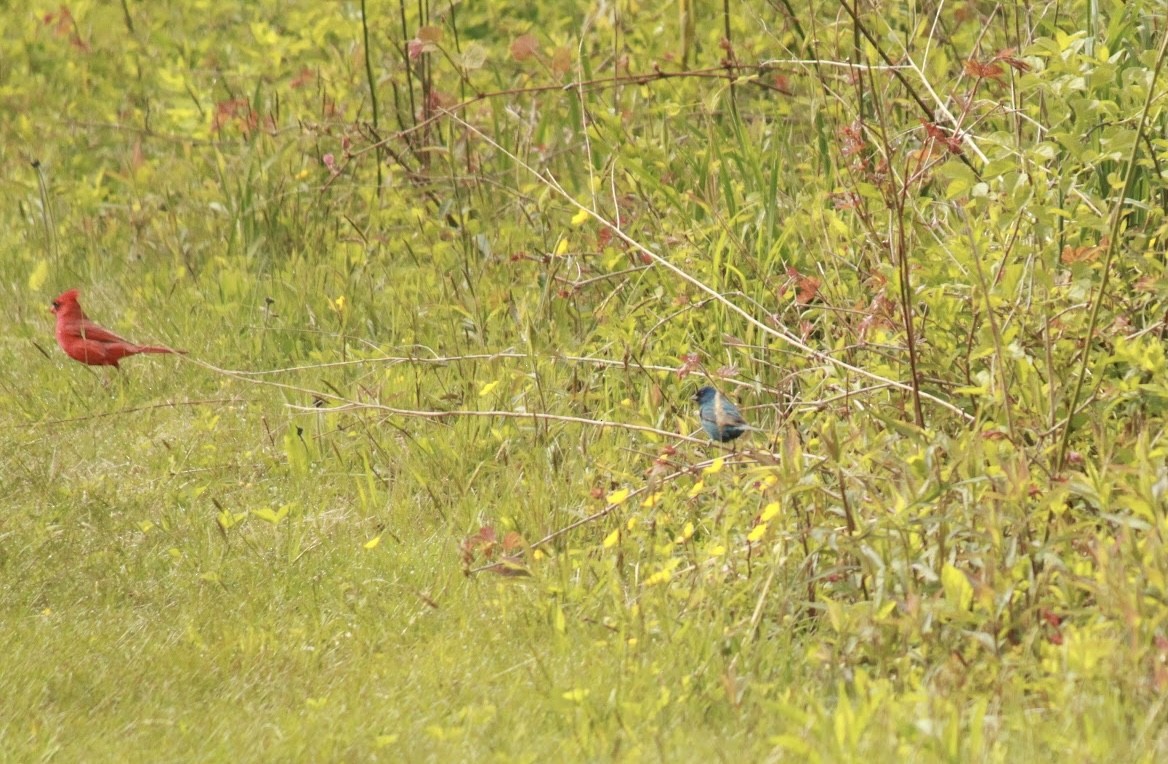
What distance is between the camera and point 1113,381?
3793 mm

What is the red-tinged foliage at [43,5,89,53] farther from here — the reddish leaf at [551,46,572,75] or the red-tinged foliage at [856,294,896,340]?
the red-tinged foliage at [856,294,896,340]

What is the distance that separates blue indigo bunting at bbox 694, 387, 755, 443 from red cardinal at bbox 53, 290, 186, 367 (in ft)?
7.11

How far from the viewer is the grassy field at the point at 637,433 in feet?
10.7

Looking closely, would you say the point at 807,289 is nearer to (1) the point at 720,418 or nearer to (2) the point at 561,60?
(1) the point at 720,418

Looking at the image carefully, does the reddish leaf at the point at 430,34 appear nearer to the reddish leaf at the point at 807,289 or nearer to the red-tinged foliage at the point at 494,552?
the reddish leaf at the point at 807,289

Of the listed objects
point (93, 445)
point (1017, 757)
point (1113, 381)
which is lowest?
point (93, 445)

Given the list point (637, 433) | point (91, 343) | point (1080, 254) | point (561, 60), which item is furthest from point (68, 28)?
point (1080, 254)

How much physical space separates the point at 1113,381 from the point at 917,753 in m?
Result: 1.30

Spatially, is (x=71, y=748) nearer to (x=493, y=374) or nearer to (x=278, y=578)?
(x=278, y=578)

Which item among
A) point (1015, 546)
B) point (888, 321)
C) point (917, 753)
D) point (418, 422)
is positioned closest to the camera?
point (917, 753)

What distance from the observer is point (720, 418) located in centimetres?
427

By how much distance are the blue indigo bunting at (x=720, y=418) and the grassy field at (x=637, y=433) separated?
0.22 feet

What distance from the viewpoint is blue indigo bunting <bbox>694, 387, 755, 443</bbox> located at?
424 cm

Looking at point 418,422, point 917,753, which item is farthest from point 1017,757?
point 418,422
